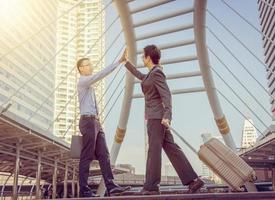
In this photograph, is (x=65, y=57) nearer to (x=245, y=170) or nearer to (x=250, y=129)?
(x=250, y=129)

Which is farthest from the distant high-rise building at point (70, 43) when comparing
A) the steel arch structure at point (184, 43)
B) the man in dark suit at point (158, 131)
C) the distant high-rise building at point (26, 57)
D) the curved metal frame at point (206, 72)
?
the man in dark suit at point (158, 131)

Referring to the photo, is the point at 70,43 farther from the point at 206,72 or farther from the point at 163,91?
the point at 163,91

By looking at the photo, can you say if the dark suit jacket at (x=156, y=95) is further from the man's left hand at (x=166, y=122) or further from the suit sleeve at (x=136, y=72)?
the suit sleeve at (x=136, y=72)

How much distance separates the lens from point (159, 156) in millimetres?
5449

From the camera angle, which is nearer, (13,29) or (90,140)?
(90,140)

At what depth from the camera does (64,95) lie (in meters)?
127

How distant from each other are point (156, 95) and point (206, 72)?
9.38 metres

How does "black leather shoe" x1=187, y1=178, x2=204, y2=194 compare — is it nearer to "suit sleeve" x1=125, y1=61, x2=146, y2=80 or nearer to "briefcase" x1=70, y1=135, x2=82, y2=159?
"suit sleeve" x1=125, y1=61, x2=146, y2=80

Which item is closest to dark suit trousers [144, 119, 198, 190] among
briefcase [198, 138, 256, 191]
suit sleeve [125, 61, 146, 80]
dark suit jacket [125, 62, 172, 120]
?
dark suit jacket [125, 62, 172, 120]

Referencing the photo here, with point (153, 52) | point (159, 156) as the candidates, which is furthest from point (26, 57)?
point (159, 156)

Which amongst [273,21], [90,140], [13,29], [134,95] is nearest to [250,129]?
[273,21]

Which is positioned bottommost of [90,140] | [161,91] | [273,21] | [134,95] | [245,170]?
[245,170]

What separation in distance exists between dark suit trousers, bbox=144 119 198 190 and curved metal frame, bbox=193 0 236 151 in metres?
8.45

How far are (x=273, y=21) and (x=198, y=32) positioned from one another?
64593 mm
